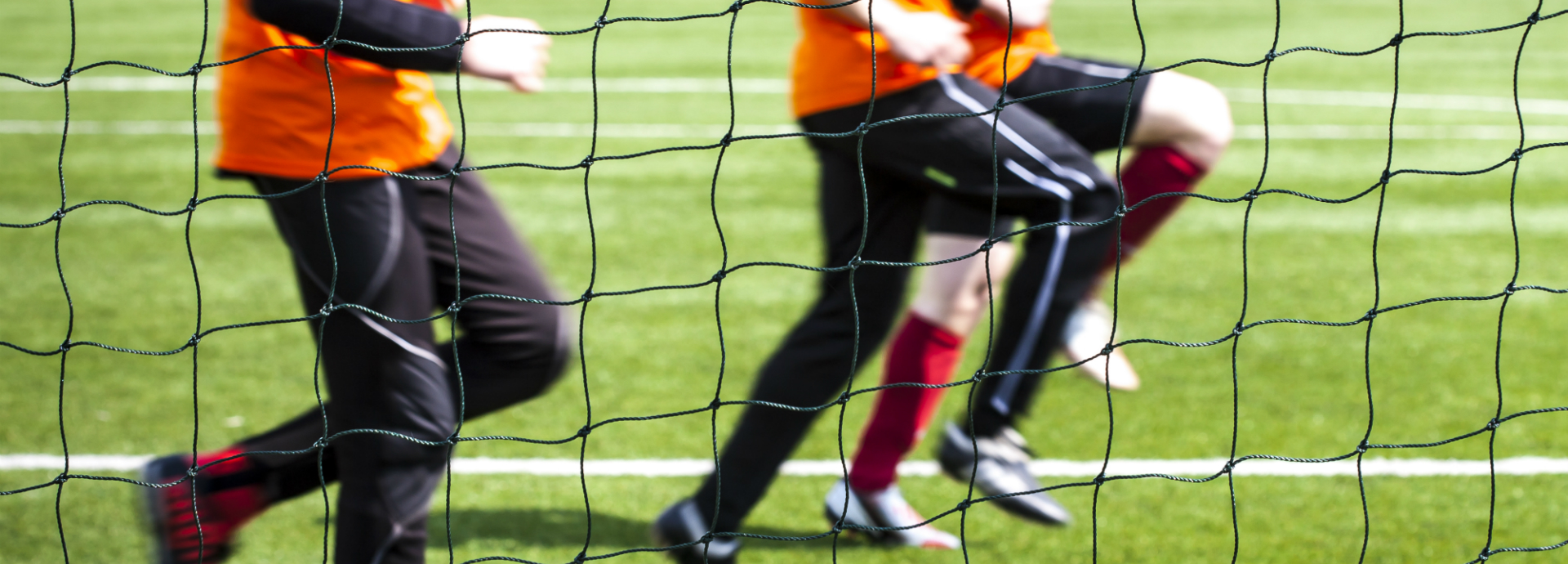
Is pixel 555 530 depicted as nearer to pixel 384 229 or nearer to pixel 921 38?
pixel 384 229

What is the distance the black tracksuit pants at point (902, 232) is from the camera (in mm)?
2424

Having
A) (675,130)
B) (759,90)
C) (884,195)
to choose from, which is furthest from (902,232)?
(759,90)

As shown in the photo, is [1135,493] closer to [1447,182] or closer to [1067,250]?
[1067,250]

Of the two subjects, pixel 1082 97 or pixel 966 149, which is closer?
pixel 966 149

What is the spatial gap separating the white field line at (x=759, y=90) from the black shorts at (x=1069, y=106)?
608 centimetres

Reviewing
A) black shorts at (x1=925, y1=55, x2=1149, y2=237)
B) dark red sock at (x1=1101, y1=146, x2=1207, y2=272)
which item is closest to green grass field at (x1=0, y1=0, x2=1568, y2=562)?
dark red sock at (x1=1101, y1=146, x2=1207, y2=272)

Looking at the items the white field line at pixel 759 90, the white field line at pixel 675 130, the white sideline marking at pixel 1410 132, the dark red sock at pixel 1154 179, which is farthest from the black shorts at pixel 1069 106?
the white field line at pixel 759 90

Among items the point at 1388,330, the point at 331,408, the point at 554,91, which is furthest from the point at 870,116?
the point at 554,91

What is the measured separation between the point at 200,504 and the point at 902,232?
136 cm

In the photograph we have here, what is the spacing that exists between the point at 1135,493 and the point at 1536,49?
31.1 ft

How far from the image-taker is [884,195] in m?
2.60

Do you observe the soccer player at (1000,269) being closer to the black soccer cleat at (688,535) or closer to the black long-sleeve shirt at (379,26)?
the black soccer cleat at (688,535)

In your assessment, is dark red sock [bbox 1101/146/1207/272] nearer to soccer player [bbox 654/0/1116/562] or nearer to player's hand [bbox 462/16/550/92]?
soccer player [bbox 654/0/1116/562]

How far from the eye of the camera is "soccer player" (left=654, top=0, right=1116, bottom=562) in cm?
241
